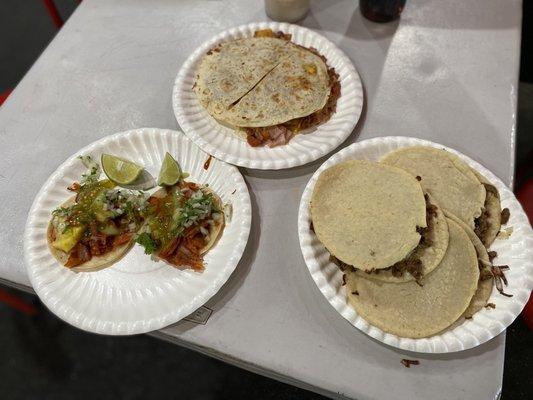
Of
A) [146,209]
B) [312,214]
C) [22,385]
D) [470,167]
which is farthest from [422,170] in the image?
[22,385]

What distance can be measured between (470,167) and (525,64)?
8.60ft

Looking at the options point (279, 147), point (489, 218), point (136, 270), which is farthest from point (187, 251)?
point (489, 218)

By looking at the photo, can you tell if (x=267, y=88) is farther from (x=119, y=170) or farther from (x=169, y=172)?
(x=119, y=170)

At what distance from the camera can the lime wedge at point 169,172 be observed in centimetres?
206

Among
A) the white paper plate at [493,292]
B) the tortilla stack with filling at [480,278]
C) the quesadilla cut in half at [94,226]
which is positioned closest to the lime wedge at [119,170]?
the quesadilla cut in half at [94,226]

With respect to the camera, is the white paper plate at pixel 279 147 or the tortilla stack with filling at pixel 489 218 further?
the white paper plate at pixel 279 147

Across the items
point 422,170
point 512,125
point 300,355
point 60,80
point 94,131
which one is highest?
point 60,80

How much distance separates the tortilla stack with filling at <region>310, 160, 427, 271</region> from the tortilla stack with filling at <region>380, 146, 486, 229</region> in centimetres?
13

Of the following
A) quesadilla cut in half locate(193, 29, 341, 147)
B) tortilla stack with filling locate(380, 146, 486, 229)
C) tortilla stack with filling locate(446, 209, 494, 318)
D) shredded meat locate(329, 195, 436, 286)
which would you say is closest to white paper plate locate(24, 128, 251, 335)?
quesadilla cut in half locate(193, 29, 341, 147)

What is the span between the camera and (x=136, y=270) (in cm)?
192

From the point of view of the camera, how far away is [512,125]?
2232 millimetres

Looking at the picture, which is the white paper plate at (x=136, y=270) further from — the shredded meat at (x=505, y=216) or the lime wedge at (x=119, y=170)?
the shredded meat at (x=505, y=216)

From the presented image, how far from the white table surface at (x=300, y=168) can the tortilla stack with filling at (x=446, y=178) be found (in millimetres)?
365

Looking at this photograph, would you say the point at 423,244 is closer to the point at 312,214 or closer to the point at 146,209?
the point at 312,214
